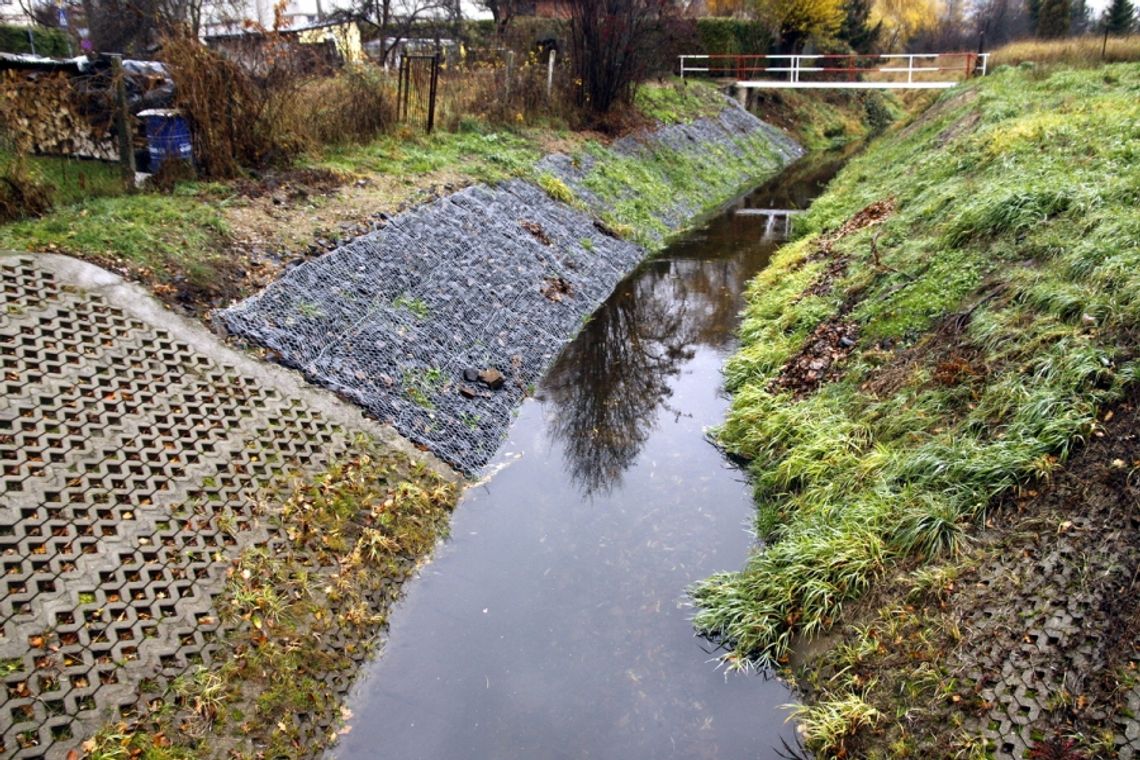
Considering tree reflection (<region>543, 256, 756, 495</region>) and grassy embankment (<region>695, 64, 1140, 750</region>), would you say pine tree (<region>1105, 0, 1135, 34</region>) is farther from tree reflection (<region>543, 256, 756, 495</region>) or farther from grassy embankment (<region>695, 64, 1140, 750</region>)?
tree reflection (<region>543, 256, 756, 495</region>)

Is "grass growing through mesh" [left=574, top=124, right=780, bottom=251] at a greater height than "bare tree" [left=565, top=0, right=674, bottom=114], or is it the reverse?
"bare tree" [left=565, top=0, right=674, bottom=114]

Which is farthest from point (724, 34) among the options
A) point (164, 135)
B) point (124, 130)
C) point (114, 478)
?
point (114, 478)

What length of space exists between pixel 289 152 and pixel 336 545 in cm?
782

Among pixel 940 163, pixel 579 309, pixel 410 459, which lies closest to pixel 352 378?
pixel 410 459

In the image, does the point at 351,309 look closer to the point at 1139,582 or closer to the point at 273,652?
the point at 273,652

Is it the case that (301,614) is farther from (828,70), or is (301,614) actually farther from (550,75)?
(828,70)

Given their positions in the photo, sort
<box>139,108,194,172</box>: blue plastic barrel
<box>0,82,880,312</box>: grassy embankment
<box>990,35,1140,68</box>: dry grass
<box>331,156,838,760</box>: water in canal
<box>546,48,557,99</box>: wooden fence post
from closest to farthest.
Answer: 1. <box>331,156,838,760</box>: water in canal
2. <box>0,82,880,312</box>: grassy embankment
3. <box>139,108,194,172</box>: blue plastic barrel
4. <box>546,48,557,99</box>: wooden fence post
5. <box>990,35,1140,68</box>: dry grass

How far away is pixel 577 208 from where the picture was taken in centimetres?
1574

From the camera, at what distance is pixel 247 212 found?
9.87 m

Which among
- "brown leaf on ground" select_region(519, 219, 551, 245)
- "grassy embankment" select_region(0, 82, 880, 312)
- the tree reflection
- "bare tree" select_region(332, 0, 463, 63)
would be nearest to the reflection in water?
the tree reflection

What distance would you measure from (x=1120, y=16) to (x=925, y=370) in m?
44.0

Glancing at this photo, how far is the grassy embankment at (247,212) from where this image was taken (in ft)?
25.9

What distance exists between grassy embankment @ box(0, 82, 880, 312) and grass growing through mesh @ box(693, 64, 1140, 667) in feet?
17.9

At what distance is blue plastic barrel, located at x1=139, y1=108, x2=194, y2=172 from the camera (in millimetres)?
10062
